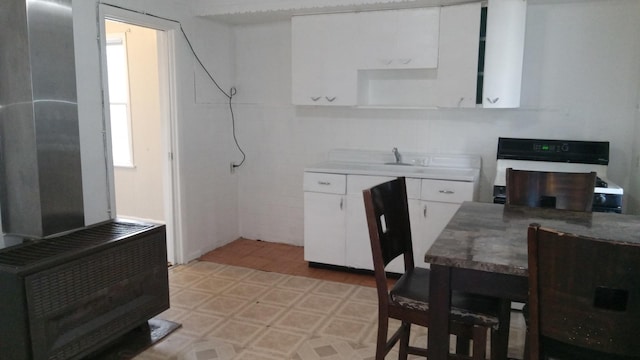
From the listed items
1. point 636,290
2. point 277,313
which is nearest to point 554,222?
point 636,290

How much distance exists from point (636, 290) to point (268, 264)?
10.2 ft

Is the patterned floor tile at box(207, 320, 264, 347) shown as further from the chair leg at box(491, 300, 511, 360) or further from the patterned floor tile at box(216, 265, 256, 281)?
the chair leg at box(491, 300, 511, 360)

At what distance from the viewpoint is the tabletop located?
1.54 meters

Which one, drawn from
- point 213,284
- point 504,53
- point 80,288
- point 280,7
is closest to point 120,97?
point 280,7

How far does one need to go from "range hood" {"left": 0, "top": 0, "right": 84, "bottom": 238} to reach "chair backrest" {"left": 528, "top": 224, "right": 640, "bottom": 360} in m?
2.48

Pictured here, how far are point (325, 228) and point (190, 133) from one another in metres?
1.41

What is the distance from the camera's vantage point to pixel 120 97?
4.88 m

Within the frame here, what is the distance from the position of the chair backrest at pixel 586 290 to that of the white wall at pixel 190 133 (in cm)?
273

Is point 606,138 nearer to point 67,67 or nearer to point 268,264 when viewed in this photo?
point 268,264

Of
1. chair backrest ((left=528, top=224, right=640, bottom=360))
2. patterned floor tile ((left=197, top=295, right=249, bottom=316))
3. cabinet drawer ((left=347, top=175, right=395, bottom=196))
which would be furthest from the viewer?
cabinet drawer ((left=347, top=175, right=395, bottom=196))

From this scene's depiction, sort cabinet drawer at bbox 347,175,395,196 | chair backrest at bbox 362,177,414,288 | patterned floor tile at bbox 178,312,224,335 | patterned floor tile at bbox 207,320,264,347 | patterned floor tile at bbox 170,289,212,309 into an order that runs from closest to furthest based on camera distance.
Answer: chair backrest at bbox 362,177,414,288 < patterned floor tile at bbox 207,320,264,347 < patterned floor tile at bbox 178,312,224,335 < patterned floor tile at bbox 170,289,212,309 < cabinet drawer at bbox 347,175,395,196

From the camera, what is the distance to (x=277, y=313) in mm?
3090

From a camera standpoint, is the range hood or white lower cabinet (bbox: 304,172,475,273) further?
white lower cabinet (bbox: 304,172,475,273)

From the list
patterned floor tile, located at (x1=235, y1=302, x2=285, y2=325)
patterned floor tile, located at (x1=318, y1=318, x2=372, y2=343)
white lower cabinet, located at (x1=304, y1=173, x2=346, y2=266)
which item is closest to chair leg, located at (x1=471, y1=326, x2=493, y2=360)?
patterned floor tile, located at (x1=318, y1=318, x2=372, y2=343)
